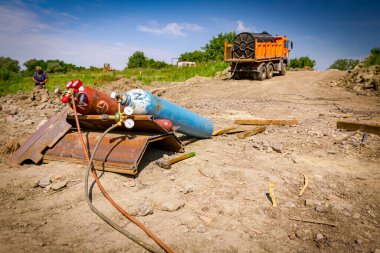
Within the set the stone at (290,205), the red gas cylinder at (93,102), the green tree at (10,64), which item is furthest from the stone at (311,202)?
the green tree at (10,64)

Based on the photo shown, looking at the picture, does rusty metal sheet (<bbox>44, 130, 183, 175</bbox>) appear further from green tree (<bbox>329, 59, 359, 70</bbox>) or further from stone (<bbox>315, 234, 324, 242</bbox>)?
green tree (<bbox>329, 59, 359, 70</bbox>)

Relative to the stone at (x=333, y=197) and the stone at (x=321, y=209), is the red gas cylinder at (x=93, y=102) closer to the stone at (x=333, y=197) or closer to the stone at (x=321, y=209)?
the stone at (x=321, y=209)

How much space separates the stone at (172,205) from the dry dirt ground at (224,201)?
0.02 m

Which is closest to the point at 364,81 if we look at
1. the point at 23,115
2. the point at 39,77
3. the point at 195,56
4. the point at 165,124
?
the point at 165,124

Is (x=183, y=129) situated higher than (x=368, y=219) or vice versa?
(x=183, y=129)

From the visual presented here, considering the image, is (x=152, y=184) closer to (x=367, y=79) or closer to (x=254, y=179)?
(x=254, y=179)

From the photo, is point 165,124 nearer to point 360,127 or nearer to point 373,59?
point 360,127

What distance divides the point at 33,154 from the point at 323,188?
13.9ft

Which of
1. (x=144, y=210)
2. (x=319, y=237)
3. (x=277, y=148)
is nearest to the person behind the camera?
(x=319, y=237)

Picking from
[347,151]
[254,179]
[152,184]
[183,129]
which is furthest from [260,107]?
[152,184]

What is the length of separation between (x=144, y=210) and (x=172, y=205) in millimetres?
315

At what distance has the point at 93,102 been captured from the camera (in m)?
3.78

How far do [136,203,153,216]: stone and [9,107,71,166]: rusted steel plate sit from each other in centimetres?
208

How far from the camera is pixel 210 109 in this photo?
9516 millimetres
